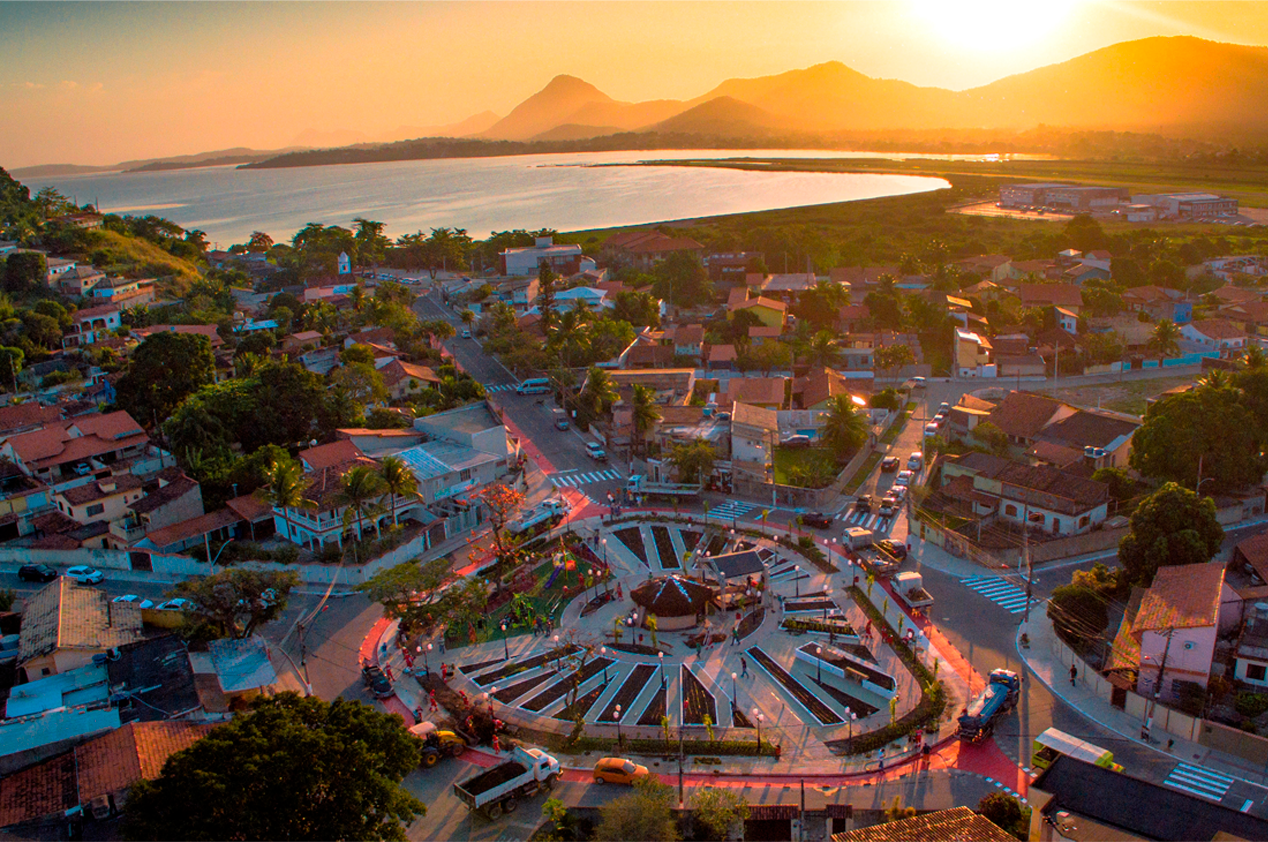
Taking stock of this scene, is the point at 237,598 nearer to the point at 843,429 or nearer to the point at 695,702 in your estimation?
the point at 695,702

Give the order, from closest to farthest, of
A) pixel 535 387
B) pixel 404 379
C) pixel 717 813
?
pixel 717 813, pixel 404 379, pixel 535 387

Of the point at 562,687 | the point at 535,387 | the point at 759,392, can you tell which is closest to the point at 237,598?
the point at 562,687

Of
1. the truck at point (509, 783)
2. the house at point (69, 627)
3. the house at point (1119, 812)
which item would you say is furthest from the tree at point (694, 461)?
the house at point (1119, 812)

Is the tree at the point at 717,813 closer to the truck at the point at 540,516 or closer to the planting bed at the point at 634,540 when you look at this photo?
the planting bed at the point at 634,540

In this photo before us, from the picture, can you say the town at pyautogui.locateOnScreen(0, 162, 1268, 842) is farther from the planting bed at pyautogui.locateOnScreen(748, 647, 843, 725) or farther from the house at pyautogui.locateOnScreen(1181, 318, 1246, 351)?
the house at pyautogui.locateOnScreen(1181, 318, 1246, 351)

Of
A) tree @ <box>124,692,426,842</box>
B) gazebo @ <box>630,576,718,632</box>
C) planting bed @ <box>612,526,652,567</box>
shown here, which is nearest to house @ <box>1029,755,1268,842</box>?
gazebo @ <box>630,576,718,632</box>

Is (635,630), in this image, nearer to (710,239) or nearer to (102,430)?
(102,430)
